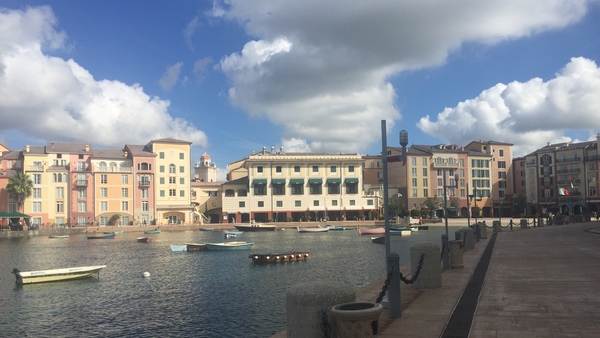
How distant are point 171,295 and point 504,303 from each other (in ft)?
56.5

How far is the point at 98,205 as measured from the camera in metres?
94.4

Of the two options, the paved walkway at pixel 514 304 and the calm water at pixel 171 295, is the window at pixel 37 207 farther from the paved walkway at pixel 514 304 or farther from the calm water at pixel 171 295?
the paved walkway at pixel 514 304

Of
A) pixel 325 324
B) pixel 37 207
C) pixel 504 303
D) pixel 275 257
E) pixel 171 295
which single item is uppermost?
pixel 37 207

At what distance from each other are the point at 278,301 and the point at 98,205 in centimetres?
8165

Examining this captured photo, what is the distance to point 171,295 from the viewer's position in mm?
24812

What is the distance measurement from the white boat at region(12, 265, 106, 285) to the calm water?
52 centimetres

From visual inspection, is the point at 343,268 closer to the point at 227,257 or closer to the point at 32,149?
the point at 227,257

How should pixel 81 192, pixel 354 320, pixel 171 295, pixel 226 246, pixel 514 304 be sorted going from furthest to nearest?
1. pixel 81 192
2. pixel 226 246
3. pixel 171 295
4. pixel 514 304
5. pixel 354 320

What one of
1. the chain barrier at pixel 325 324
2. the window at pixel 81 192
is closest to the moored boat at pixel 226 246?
the chain barrier at pixel 325 324

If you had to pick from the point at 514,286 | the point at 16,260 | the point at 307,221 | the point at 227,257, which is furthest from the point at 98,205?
the point at 514,286

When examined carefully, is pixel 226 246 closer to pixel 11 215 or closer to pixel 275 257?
pixel 275 257

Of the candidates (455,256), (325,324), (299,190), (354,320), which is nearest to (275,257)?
(455,256)

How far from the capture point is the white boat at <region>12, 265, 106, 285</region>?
2939cm

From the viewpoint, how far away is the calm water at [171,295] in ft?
59.7
